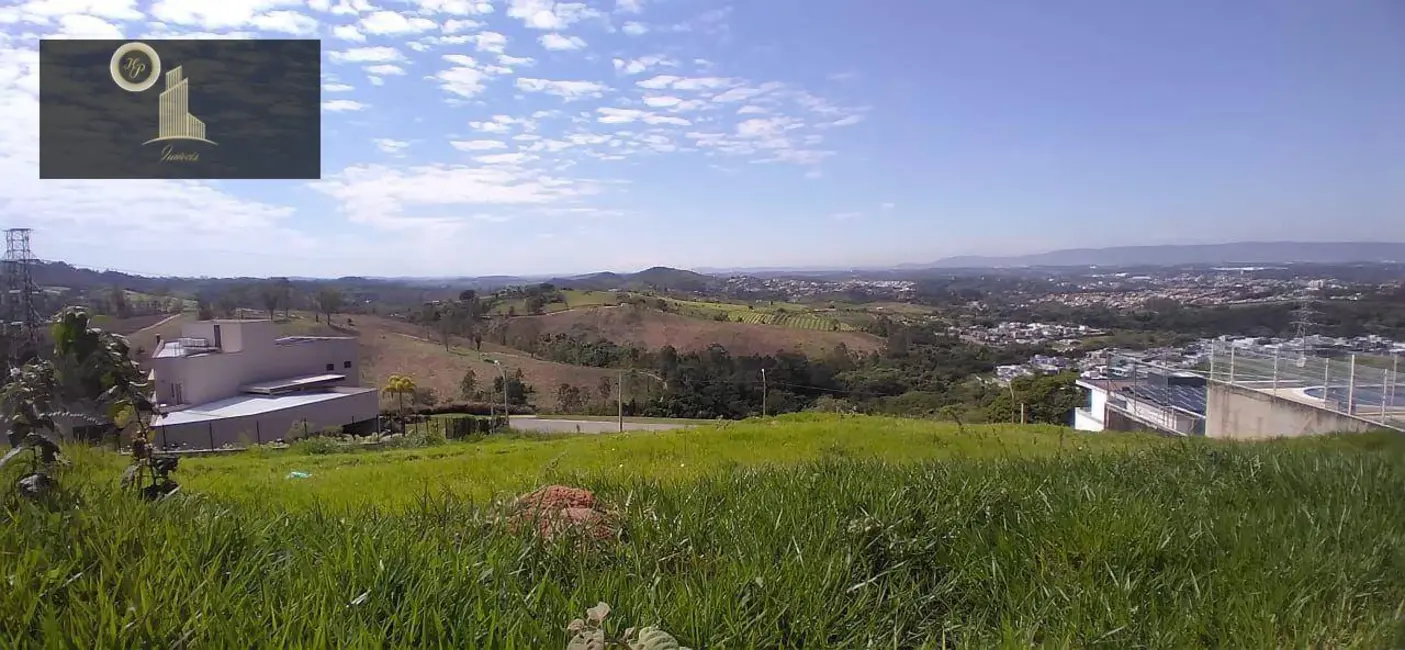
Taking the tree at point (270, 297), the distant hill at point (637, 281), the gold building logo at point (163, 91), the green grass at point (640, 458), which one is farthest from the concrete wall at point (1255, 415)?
the distant hill at point (637, 281)

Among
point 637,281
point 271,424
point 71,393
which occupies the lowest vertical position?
point 271,424

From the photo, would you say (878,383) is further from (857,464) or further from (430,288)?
(857,464)

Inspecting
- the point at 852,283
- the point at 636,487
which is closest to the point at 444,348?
the point at 852,283

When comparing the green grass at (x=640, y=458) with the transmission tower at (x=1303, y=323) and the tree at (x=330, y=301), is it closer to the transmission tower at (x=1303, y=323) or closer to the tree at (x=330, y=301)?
the transmission tower at (x=1303, y=323)

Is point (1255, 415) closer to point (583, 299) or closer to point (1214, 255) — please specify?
point (1214, 255)

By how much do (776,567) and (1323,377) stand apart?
7.34 m

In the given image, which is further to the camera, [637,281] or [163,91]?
[637,281]

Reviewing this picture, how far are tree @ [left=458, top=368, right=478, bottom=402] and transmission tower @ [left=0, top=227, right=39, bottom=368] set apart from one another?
27126 mm

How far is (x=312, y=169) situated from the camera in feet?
15.7

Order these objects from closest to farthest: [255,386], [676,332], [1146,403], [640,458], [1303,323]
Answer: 1. [1303,323]
2. [640,458]
3. [1146,403]
4. [255,386]
5. [676,332]

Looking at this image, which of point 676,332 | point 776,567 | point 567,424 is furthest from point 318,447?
point 676,332

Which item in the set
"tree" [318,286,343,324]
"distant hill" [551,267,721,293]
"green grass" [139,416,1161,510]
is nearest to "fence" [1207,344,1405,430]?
"green grass" [139,416,1161,510]

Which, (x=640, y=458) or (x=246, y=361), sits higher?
(x=640, y=458)

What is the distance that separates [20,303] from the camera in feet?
12.1
